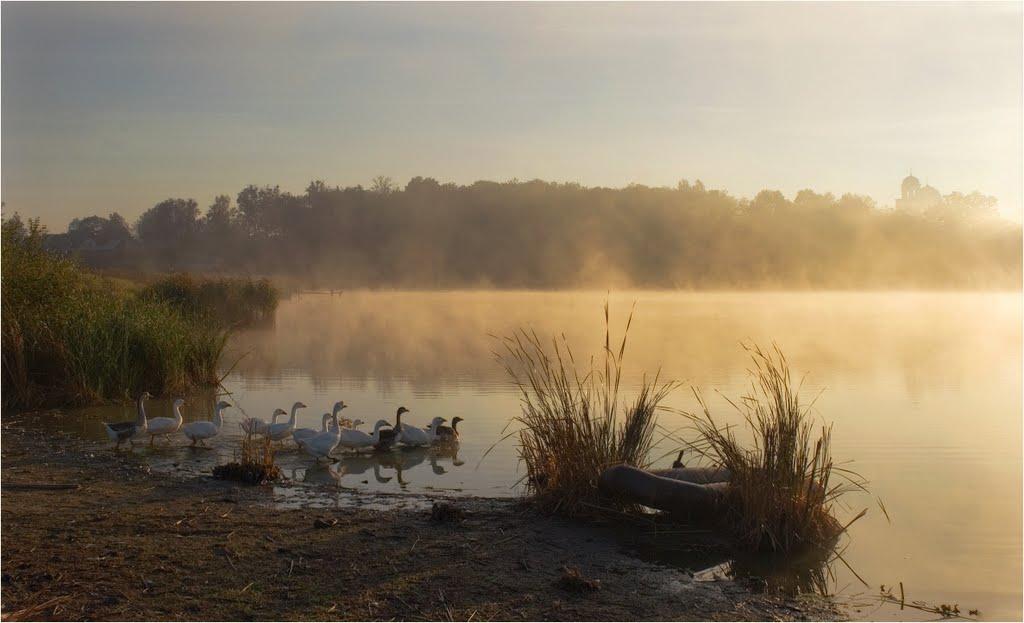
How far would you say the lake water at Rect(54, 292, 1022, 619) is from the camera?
7438mm

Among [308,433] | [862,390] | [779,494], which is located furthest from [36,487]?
[862,390]

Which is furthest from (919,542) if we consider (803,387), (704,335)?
(704,335)

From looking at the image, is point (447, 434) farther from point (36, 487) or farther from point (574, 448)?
point (36, 487)

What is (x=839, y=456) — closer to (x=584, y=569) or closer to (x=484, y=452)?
(x=484, y=452)

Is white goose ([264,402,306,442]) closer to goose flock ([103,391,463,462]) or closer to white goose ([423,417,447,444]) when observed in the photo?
goose flock ([103,391,463,462])

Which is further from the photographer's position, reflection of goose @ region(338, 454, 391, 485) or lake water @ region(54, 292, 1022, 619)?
reflection of goose @ region(338, 454, 391, 485)

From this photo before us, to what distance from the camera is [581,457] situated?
785cm

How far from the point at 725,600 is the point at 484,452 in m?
5.56

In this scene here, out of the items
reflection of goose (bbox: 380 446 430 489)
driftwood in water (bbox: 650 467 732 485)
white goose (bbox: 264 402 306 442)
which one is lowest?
reflection of goose (bbox: 380 446 430 489)

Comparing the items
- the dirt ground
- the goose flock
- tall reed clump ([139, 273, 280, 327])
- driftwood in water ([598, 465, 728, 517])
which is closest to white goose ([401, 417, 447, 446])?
the goose flock

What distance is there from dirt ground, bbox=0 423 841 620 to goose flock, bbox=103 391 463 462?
2.49 m

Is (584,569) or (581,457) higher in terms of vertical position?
(581,457)

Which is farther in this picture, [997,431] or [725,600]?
[997,431]

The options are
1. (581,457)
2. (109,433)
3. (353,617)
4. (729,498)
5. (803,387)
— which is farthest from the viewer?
(803,387)
